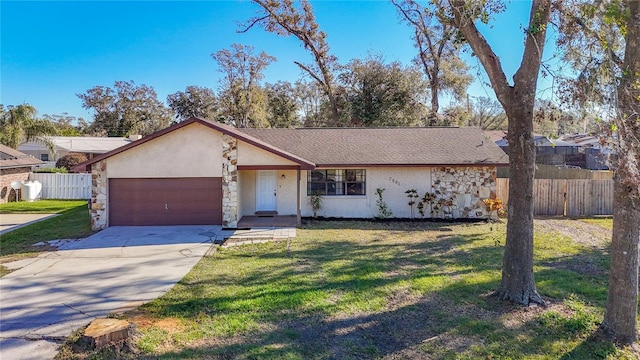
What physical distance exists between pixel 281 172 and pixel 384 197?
4359mm

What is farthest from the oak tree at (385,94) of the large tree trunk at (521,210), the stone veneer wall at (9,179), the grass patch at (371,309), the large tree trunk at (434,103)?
the stone veneer wall at (9,179)

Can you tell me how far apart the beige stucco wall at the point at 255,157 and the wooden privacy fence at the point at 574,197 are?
33.3ft

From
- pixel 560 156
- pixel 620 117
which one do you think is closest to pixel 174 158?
pixel 620 117

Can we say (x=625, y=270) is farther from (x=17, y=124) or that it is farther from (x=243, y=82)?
(x=17, y=124)

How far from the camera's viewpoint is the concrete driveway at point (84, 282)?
5148mm

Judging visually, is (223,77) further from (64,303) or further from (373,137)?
(64,303)

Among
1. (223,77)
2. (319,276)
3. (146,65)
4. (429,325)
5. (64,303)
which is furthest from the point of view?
(223,77)

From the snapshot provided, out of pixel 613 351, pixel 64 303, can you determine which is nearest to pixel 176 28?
pixel 64 303

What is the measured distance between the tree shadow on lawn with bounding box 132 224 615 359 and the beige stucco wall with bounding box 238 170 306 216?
576 centimetres

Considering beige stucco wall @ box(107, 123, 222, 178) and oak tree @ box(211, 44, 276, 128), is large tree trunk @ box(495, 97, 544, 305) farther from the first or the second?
oak tree @ box(211, 44, 276, 128)

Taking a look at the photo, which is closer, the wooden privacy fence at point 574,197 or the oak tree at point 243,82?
the wooden privacy fence at point 574,197

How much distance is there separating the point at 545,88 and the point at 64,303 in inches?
364

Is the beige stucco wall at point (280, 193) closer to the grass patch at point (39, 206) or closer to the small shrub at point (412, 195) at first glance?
the small shrub at point (412, 195)

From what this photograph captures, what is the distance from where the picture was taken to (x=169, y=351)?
15.0ft
